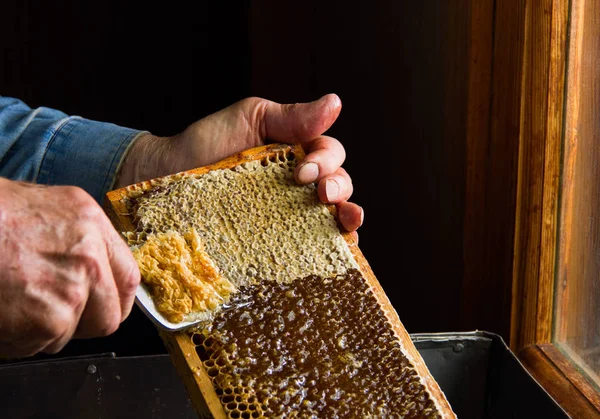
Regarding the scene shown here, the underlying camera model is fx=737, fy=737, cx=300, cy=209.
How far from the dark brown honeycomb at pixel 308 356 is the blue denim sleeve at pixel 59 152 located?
0.58 meters

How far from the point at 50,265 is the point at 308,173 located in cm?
53

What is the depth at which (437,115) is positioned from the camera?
5.88 ft

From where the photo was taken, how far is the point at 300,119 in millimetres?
1411

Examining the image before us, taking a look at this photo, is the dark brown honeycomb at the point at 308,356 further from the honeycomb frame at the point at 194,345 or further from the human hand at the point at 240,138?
the human hand at the point at 240,138

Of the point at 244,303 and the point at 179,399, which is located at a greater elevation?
the point at 244,303

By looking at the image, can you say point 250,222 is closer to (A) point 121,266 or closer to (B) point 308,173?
(B) point 308,173

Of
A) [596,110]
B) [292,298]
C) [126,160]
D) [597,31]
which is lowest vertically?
[292,298]

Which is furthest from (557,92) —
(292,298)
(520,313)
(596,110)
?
(292,298)

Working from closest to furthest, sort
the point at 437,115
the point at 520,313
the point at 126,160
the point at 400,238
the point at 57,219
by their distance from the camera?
the point at 57,219 < the point at 520,313 < the point at 126,160 < the point at 437,115 < the point at 400,238

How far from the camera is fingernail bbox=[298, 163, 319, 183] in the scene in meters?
1.24

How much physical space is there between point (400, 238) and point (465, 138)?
52 centimetres

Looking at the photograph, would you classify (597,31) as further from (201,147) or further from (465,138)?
(201,147)

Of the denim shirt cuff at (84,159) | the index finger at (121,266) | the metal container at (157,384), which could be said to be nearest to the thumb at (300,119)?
the denim shirt cuff at (84,159)

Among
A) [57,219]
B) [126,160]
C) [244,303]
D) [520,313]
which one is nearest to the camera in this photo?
[57,219]
